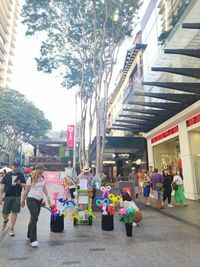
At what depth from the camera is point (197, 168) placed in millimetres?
12188

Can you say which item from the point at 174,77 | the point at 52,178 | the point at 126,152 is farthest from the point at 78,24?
the point at 52,178

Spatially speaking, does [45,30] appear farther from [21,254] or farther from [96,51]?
[21,254]

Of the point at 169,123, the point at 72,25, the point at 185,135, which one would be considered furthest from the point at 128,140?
the point at 72,25

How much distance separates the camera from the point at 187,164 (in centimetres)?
1229

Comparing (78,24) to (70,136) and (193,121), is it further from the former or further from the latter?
(70,136)

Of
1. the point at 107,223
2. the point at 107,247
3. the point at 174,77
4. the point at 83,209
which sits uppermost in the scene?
the point at 174,77

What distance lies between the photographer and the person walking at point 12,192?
Answer: 5.29 meters

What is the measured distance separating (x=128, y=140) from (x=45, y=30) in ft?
38.1

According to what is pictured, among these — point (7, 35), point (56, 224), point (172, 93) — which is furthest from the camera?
point (7, 35)

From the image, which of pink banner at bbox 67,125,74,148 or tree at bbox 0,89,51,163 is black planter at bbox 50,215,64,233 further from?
tree at bbox 0,89,51,163

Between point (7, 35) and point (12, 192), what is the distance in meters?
71.0

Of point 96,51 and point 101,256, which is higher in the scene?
point 96,51

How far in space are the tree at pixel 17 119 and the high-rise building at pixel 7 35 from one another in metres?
28.0

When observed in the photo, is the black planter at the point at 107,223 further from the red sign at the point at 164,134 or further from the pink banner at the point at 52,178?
the pink banner at the point at 52,178
